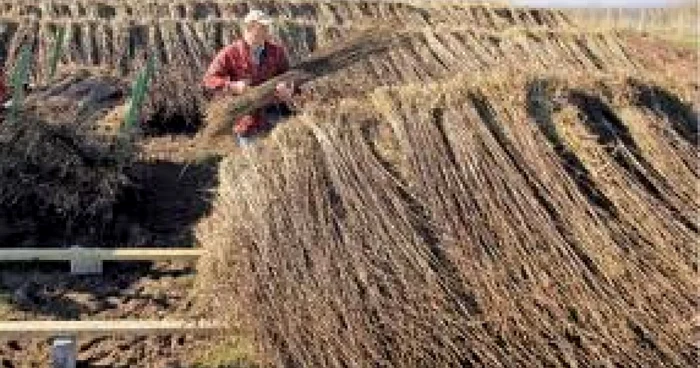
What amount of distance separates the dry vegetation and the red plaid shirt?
318 millimetres

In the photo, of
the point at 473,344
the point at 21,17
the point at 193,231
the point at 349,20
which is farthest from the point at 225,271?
the point at 349,20

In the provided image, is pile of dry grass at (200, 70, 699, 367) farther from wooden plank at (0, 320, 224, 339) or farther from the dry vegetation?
wooden plank at (0, 320, 224, 339)

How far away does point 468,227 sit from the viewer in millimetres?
5473

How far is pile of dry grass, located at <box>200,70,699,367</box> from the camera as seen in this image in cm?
485

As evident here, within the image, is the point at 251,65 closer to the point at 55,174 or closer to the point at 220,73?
the point at 220,73

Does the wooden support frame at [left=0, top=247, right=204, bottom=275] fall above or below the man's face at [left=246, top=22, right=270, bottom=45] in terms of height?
below

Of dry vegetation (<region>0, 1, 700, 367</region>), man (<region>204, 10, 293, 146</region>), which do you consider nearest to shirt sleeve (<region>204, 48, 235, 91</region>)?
man (<region>204, 10, 293, 146</region>)

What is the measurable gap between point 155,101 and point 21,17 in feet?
12.1

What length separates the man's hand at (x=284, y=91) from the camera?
7586 mm

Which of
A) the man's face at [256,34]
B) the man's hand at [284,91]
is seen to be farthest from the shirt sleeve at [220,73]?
the man's hand at [284,91]

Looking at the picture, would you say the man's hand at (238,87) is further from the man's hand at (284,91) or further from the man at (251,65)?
the man's hand at (284,91)

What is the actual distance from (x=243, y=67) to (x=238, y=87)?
350 mm

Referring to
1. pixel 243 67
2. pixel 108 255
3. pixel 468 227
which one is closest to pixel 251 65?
pixel 243 67

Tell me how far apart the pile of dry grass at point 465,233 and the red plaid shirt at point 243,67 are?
6.01 feet
